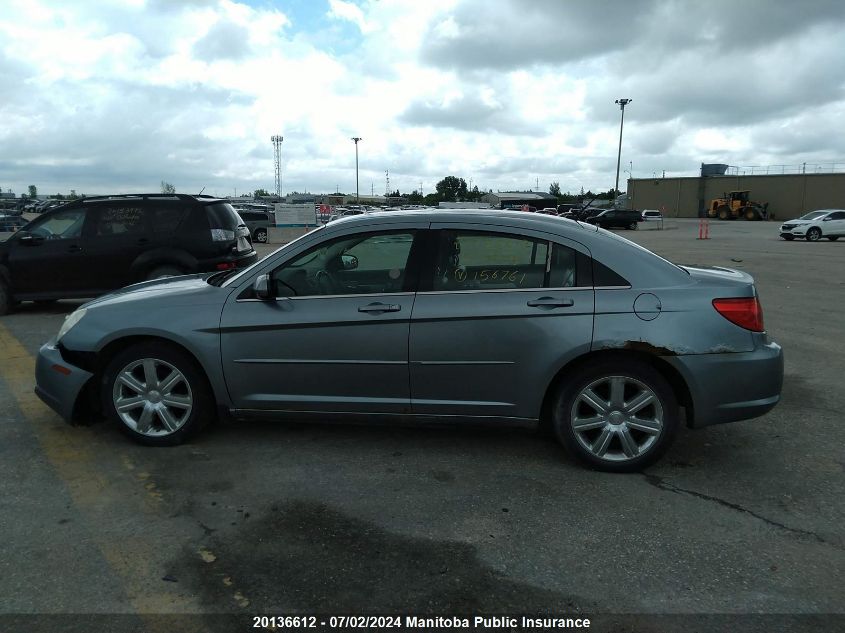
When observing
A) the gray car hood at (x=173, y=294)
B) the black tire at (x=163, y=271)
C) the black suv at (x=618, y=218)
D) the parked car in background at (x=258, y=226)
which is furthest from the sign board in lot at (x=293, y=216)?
the gray car hood at (x=173, y=294)

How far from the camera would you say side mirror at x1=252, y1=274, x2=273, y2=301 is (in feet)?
13.3

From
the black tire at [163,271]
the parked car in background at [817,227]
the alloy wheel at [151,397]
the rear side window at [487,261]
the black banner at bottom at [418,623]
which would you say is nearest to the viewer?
the black banner at bottom at [418,623]

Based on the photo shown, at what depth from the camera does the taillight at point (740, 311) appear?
12.4ft

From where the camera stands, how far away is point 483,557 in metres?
2.98

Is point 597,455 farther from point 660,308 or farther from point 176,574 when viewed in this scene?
point 176,574

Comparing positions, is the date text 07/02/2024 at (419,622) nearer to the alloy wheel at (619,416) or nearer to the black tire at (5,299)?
the alloy wheel at (619,416)

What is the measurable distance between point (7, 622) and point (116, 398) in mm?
1941

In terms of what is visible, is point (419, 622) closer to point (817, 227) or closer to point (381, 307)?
point (381, 307)


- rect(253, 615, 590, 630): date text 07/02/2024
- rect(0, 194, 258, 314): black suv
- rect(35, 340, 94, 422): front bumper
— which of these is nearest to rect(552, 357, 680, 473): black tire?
rect(253, 615, 590, 630): date text 07/02/2024

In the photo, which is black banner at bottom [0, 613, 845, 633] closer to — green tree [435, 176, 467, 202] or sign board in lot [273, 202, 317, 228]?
sign board in lot [273, 202, 317, 228]

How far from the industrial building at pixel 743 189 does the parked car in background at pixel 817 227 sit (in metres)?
36.6

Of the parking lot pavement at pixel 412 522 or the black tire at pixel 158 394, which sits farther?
the black tire at pixel 158 394

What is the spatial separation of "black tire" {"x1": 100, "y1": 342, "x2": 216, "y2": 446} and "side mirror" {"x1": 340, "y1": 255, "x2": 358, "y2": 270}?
1202mm

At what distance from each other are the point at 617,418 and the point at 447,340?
3.71ft
